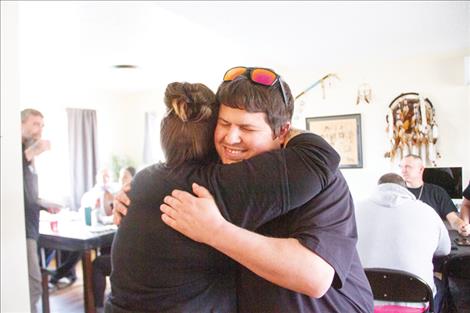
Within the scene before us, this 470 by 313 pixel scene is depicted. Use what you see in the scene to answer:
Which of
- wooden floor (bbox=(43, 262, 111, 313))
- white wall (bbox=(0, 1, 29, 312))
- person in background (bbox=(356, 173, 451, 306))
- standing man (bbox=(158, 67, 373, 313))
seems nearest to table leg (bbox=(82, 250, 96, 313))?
wooden floor (bbox=(43, 262, 111, 313))

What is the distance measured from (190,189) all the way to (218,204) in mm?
78

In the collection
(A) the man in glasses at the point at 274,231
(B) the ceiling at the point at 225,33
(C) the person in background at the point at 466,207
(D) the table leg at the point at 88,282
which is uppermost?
(B) the ceiling at the point at 225,33

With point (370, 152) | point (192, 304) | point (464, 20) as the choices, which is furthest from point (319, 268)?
point (370, 152)

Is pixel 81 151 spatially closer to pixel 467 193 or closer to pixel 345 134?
pixel 345 134

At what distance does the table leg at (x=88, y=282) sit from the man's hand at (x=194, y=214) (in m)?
2.46

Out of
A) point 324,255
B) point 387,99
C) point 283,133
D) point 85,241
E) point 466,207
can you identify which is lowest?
point 85,241

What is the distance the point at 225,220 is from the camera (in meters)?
0.85

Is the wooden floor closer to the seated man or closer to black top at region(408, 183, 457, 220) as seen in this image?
the seated man

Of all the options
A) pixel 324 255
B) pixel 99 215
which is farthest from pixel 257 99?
pixel 99 215

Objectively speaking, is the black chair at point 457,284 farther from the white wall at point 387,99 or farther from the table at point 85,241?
the table at point 85,241

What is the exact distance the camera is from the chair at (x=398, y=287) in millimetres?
1726

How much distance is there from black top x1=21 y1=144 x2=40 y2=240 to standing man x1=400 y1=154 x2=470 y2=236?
2.89m

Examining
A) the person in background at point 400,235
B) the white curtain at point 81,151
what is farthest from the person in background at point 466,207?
the white curtain at point 81,151

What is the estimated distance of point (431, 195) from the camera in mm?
2924
